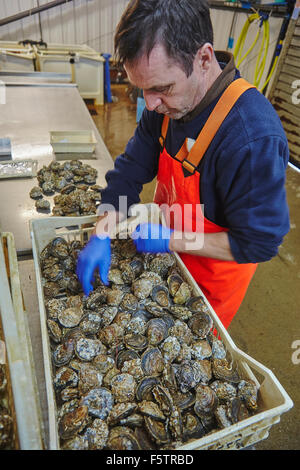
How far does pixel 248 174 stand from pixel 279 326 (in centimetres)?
191

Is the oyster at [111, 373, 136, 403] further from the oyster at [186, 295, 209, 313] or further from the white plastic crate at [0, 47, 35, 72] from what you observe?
the white plastic crate at [0, 47, 35, 72]

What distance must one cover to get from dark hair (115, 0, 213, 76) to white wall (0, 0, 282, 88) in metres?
6.27

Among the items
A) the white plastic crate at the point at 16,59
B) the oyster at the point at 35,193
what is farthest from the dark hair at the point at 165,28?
the white plastic crate at the point at 16,59

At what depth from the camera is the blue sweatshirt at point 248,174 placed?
1.01 meters

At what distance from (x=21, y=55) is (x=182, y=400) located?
17.5ft

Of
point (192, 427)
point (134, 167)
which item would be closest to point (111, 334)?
point (192, 427)

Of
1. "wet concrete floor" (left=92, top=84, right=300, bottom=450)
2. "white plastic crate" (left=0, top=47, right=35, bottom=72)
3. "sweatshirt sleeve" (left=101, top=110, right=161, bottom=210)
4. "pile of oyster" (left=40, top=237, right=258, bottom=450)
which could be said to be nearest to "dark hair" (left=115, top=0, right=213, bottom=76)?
"sweatshirt sleeve" (left=101, top=110, right=161, bottom=210)

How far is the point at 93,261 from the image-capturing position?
1320 millimetres

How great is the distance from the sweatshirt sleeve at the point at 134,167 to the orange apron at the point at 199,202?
0.41 ft

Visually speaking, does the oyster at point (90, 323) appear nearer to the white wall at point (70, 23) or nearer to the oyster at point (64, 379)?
the oyster at point (64, 379)

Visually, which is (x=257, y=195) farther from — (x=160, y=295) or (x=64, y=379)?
(x=64, y=379)

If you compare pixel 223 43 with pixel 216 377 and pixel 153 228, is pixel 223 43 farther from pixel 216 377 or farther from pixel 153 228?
pixel 216 377

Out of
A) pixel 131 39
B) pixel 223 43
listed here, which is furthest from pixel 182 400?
pixel 223 43

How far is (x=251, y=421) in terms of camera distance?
0.81 m
